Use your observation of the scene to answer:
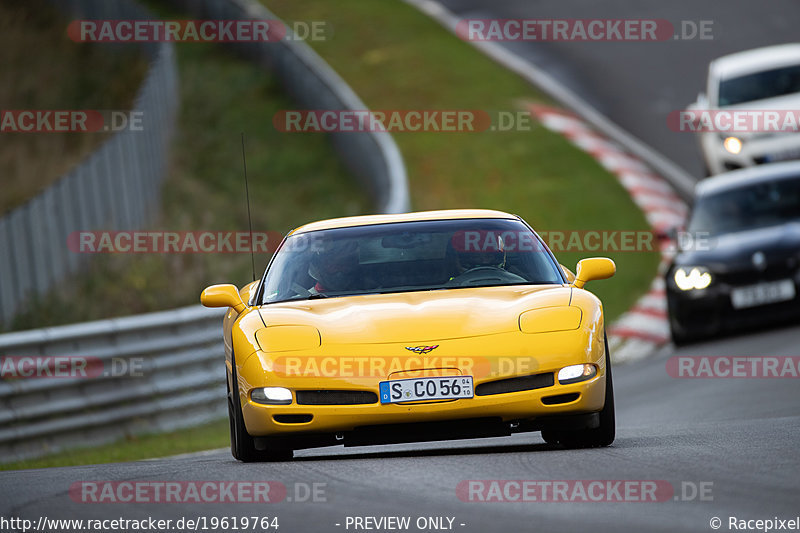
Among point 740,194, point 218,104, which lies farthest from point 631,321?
point 218,104

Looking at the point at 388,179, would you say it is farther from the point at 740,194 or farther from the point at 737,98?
the point at 740,194

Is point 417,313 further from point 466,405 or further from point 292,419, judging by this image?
point 292,419

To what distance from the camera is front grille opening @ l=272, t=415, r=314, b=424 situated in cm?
718

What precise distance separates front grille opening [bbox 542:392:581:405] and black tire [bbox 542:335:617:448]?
229mm

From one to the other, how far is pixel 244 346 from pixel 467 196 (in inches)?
575

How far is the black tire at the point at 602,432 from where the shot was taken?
7410 millimetres

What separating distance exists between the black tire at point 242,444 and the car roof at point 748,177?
28.2ft

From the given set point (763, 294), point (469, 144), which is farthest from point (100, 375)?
point (469, 144)

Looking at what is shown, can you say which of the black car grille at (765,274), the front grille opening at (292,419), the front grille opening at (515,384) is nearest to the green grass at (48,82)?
the black car grille at (765,274)

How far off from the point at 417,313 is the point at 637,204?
44.6ft

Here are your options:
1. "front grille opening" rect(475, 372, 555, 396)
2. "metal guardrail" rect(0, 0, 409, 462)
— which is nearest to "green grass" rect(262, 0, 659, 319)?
"metal guardrail" rect(0, 0, 409, 462)

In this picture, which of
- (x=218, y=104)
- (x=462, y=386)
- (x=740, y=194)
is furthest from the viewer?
(x=218, y=104)

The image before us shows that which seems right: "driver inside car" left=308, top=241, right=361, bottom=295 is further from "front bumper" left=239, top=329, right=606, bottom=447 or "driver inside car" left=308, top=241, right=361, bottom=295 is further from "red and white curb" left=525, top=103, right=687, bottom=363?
"red and white curb" left=525, top=103, right=687, bottom=363

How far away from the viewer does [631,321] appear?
16109mm
